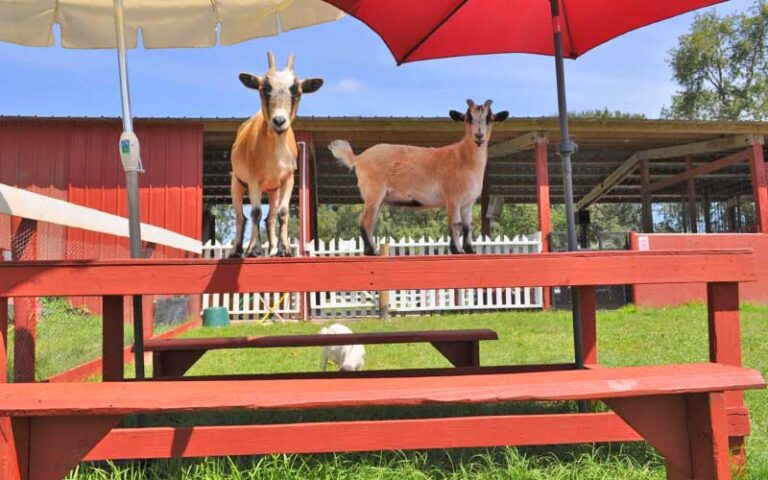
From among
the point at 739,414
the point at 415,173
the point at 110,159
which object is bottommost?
the point at 739,414

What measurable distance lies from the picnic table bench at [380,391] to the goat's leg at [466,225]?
58cm

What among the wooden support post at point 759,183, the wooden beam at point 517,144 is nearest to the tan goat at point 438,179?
the wooden beam at point 517,144

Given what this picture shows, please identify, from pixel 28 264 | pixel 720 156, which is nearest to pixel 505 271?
pixel 28 264

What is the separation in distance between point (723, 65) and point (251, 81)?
115 ft

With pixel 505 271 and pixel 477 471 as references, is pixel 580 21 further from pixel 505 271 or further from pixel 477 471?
pixel 477 471

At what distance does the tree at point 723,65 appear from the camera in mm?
29516

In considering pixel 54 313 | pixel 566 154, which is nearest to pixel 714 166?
pixel 566 154

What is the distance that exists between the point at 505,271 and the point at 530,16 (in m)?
1.84

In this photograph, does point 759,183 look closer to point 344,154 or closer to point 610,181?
point 610,181

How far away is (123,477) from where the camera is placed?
2.54 metres

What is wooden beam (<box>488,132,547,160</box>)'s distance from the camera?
11.5 meters

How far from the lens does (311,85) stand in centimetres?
238

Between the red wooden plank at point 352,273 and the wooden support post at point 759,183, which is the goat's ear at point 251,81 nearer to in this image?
the red wooden plank at point 352,273

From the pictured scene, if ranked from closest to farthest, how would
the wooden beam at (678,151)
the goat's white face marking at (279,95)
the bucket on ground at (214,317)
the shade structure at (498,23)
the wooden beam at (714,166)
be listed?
the goat's white face marking at (279,95), the shade structure at (498,23), the bucket on ground at (214,317), the wooden beam at (678,151), the wooden beam at (714,166)
